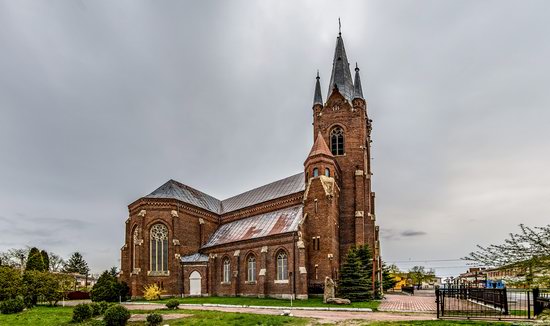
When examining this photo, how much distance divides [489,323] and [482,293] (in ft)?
24.5

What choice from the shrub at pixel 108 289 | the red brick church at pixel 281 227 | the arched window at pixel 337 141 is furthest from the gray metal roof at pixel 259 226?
the shrub at pixel 108 289

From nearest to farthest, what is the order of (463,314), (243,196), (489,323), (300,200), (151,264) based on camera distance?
(489,323), (463,314), (300,200), (151,264), (243,196)

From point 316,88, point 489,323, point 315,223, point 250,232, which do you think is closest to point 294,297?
point 315,223

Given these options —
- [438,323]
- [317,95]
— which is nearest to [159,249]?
[317,95]

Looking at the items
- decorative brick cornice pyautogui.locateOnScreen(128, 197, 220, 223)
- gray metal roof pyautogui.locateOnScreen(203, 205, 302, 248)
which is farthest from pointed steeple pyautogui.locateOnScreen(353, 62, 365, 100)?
decorative brick cornice pyautogui.locateOnScreen(128, 197, 220, 223)

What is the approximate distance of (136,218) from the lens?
150 feet

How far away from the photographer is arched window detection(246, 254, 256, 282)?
3859 centimetres

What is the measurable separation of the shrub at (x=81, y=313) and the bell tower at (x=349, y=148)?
23.3 meters

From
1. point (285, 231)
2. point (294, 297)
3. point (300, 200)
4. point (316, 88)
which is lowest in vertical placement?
point (294, 297)

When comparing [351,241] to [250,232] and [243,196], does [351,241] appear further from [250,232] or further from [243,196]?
[243,196]

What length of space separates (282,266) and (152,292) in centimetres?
1450

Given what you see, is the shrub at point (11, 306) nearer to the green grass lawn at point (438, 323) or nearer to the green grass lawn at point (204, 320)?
the green grass lawn at point (204, 320)

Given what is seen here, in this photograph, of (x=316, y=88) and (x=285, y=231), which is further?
(x=316, y=88)

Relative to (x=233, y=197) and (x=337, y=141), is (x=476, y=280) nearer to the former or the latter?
(x=337, y=141)
